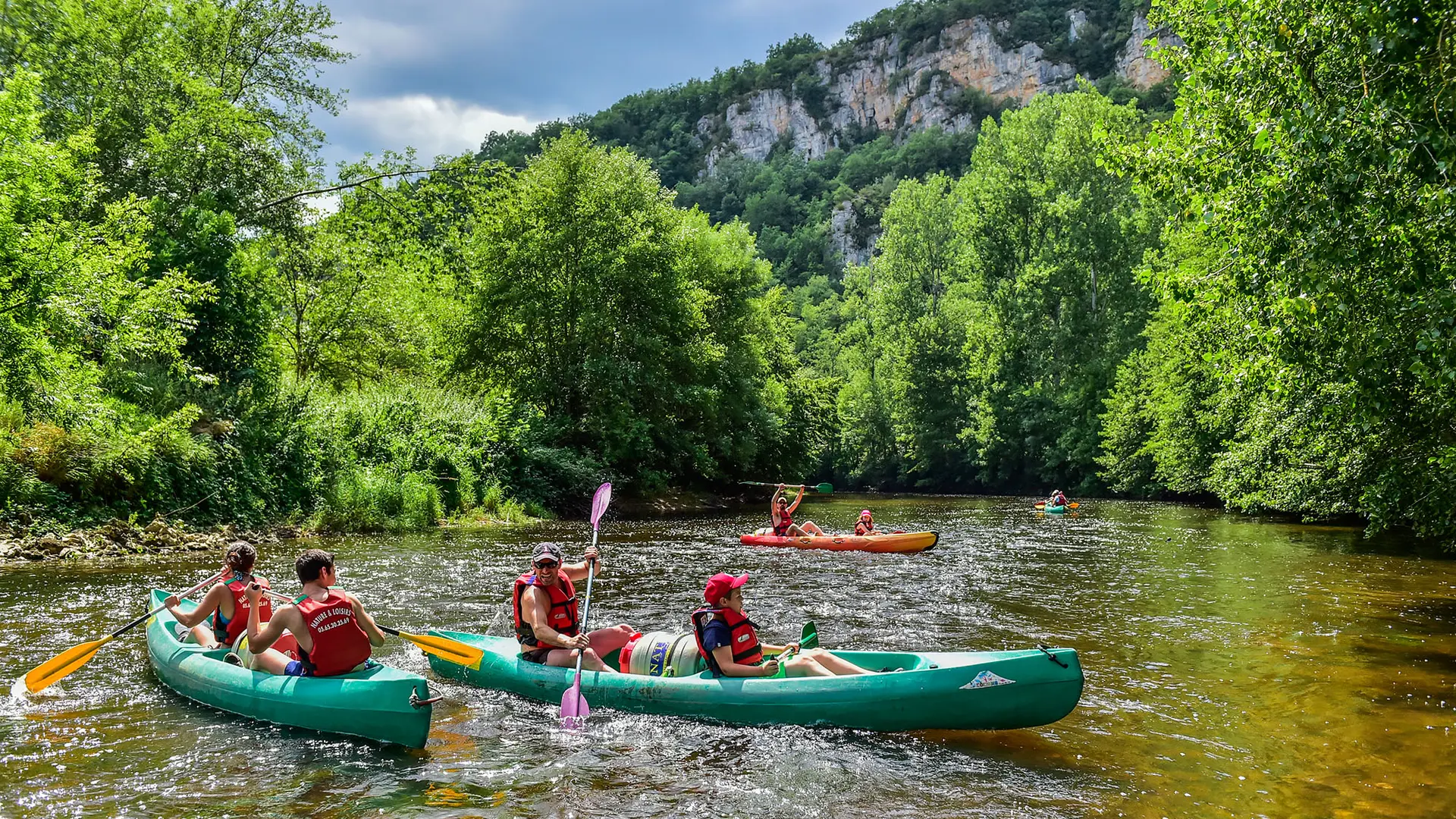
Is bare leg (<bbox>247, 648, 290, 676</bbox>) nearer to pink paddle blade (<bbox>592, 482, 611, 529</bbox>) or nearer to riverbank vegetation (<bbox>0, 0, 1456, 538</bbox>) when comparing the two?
pink paddle blade (<bbox>592, 482, 611, 529</bbox>)

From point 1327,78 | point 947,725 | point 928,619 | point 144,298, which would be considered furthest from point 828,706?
point 144,298

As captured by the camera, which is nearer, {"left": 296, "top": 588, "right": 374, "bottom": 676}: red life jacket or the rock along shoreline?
{"left": 296, "top": 588, "right": 374, "bottom": 676}: red life jacket

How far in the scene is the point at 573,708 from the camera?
608 centimetres

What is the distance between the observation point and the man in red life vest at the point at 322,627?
5.75m

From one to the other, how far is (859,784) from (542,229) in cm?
2053

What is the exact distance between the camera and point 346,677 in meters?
5.64

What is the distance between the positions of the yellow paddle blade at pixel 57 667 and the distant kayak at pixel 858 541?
11.0 metres

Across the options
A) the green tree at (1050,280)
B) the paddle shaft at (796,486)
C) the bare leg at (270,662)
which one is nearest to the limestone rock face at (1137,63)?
the green tree at (1050,280)

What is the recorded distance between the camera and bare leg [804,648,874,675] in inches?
238

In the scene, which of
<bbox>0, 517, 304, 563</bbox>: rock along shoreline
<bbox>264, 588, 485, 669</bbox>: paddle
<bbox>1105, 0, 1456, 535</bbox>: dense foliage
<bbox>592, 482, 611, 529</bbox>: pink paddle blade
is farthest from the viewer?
<bbox>0, 517, 304, 563</bbox>: rock along shoreline

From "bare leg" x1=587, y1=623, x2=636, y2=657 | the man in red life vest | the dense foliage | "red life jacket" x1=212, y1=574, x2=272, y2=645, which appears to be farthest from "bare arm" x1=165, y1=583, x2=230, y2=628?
the dense foliage

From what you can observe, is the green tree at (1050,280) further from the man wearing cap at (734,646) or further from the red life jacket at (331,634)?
the red life jacket at (331,634)

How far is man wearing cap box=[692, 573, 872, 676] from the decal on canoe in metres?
0.80

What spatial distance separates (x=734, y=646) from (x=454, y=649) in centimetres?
227
